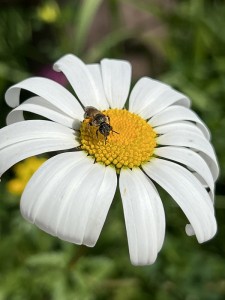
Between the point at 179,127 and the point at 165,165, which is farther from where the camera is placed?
the point at 179,127

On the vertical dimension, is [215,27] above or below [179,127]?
below

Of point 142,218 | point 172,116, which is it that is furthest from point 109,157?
point 172,116

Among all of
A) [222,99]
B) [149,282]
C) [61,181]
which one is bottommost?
[149,282]

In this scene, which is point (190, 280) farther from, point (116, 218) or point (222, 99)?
point (222, 99)

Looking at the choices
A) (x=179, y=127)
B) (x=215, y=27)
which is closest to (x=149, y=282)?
(x=179, y=127)

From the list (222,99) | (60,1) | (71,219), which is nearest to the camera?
(71,219)

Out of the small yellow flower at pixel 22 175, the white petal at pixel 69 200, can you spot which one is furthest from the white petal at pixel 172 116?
the small yellow flower at pixel 22 175

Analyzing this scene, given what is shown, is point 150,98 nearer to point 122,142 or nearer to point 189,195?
point 122,142

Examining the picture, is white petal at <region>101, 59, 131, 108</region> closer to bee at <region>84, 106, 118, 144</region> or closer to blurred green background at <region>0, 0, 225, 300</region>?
bee at <region>84, 106, 118, 144</region>
